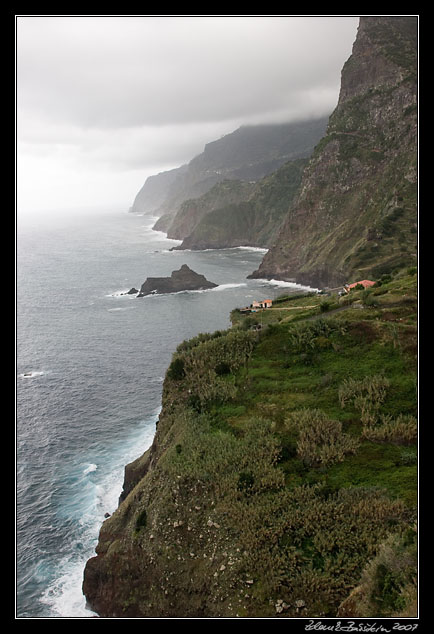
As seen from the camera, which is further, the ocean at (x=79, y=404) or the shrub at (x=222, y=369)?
the ocean at (x=79, y=404)

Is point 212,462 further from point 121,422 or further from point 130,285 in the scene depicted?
point 130,285

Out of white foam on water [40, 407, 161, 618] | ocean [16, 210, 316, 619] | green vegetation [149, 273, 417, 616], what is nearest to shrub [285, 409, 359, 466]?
green vegetation [149, 273, 417, 616]

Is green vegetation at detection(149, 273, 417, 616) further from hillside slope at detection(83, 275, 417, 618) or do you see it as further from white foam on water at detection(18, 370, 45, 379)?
white foam on water at detection(18, 370, 45, 379)

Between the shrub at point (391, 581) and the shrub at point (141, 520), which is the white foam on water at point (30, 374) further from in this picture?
the shrub at point (391, 581)

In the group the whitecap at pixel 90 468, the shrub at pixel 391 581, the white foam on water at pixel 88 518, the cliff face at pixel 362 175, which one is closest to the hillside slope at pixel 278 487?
the shrub at pixel 391 581

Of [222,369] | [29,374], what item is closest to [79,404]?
[29,374]
